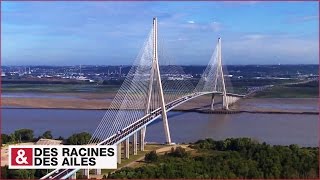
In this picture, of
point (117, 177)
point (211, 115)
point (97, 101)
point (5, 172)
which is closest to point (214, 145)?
point (117, 177)

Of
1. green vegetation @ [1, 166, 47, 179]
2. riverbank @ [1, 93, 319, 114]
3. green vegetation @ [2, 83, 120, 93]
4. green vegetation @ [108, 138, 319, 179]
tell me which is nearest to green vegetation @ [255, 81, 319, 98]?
riverbank @ [1, 93, 319, 114]

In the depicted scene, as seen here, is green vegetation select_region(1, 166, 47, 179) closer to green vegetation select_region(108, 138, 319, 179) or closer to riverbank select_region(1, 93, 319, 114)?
green vegetation select_region(108, 138, 319, 179)

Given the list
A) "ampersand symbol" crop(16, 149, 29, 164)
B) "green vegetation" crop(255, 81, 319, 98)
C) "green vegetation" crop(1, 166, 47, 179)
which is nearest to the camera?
"ampersand symbol" crop(16, 149, 29, 164)

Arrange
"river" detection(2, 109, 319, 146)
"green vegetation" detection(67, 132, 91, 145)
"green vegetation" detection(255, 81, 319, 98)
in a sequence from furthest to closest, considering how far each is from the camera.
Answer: "green vegetation" detection(255, 81, 319, 98)
"river" detection(2, 109, 319, 146)
"green vegetation" detection(67, 132, 91, 145)

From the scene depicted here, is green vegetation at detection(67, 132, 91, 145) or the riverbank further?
the riverbank

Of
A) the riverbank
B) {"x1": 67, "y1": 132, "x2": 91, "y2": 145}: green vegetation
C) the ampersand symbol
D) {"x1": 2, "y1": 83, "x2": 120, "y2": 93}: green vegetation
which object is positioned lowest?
{"x1": 67, "y1": 132, "x2": 91, "y2": 145}: green vegetation

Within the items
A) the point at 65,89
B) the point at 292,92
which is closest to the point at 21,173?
the point at 292,92

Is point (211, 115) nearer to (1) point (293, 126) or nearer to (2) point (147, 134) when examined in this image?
(1) point (293, 126)

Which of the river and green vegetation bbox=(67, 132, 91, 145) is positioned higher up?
green vegetation bbox=(67, 132, 91, 145)
